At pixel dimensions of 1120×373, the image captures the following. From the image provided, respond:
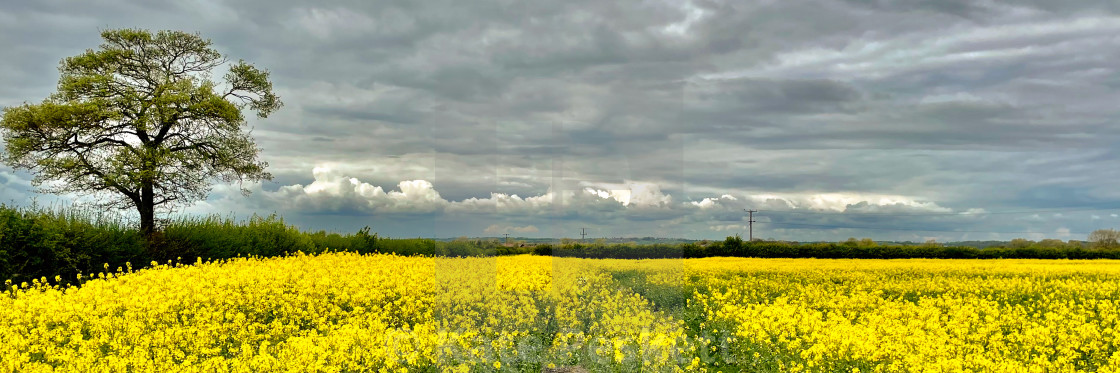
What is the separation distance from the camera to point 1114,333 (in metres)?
9.11

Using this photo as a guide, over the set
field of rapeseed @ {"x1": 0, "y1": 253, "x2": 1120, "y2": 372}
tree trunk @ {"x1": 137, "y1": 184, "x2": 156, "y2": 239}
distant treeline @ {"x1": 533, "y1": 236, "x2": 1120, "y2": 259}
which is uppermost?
tree trunk @ {"x1": 137, "y1": 184, "x2": 156, "y2": 239}

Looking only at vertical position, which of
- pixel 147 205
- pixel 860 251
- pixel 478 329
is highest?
pixel 147 205

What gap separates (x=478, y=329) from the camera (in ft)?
30.7

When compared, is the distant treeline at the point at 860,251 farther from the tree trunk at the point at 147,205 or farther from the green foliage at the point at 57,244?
the green foliage at the point at 57,244

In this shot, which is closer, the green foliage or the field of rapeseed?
the field of rapeseed

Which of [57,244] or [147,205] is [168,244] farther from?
[147,205]

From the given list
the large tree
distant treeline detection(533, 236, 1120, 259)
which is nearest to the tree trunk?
the large tree

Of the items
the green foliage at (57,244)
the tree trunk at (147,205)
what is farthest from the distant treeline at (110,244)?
the tree trunk at (147,205)

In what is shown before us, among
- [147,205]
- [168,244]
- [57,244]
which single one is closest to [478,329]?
[57,244]

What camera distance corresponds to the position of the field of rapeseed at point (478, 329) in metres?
7.41

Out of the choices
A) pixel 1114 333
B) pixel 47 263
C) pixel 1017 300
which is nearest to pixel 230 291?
pixel 47 263

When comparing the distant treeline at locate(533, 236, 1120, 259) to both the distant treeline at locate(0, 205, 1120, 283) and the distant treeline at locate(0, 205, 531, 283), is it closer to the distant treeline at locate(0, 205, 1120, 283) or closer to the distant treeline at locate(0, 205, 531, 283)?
the distant treeline at locate(0, 205, 1120, 283)

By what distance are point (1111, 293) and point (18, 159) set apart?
3548 cm

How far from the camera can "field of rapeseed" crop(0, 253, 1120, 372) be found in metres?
7.41
